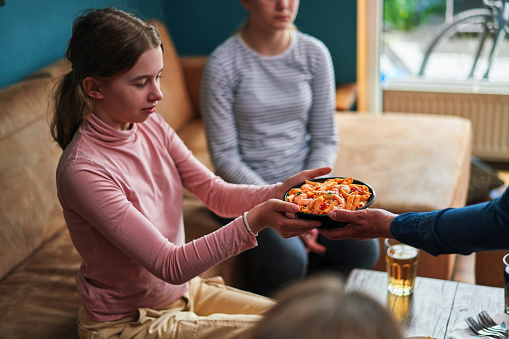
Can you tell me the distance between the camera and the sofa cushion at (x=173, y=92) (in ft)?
10.3

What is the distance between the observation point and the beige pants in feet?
4.72

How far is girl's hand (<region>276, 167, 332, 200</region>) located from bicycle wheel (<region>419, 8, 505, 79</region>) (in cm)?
260

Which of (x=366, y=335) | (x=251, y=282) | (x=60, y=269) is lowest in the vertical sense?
(x=251, y=282)

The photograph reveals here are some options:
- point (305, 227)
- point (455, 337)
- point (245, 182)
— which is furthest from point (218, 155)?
point (455, 337)

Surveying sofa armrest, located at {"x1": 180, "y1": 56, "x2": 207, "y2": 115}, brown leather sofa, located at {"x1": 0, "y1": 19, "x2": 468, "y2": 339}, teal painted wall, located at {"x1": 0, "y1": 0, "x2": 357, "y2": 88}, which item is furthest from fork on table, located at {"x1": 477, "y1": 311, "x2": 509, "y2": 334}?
sofa armrest, located at {"x1": 180, "y1": 56, "x2": 207, "y2": 115}

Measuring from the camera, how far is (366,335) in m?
0.66

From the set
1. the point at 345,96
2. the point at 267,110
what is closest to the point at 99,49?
the point at 267,110

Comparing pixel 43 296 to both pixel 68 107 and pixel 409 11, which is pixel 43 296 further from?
pixel 409 11

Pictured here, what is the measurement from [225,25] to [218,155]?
1974mm

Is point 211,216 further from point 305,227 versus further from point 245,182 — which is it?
point 305,227

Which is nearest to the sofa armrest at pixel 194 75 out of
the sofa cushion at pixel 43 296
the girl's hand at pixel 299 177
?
the sofa cushion at pixel 43 296

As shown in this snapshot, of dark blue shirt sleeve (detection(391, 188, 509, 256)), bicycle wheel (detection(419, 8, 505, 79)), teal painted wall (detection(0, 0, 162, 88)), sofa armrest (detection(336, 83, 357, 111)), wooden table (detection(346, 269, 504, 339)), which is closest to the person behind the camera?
dark blue shirt sleeve (detection(391, 188, 509, 256))

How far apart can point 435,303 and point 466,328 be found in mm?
173

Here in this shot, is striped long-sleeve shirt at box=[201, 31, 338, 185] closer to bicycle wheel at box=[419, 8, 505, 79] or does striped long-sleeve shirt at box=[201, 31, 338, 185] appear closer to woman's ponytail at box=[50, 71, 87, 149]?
woman's ponytail at box=[50, 71, 87, 149]
